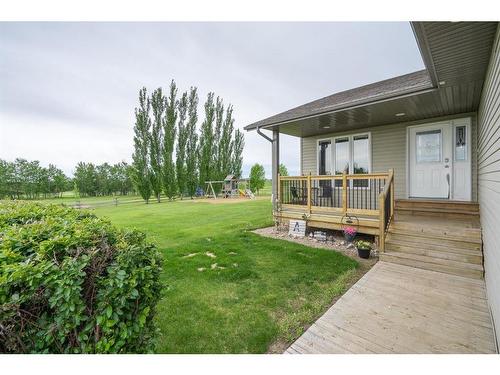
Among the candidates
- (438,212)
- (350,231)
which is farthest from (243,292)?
(438,212)

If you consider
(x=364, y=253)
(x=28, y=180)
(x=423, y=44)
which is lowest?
(x=364, y=253)

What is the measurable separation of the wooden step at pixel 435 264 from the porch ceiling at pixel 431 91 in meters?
2.94

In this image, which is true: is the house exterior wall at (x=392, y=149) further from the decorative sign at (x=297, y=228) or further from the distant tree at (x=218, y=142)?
the distant tree at (x=218, y=142)

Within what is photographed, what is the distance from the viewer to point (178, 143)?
21703 millimetres

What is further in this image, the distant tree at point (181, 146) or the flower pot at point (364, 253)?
the distant tree at point (181, 146)

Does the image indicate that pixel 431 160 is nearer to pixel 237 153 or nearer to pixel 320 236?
pixel 320 236

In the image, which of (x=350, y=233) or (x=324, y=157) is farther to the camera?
(x=324, y=157)

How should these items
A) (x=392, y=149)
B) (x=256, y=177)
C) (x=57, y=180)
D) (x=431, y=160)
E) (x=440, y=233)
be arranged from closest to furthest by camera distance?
1. (x=440, y=233)
2. (x=431, y=160)
3. (x=392, y=149)
4. (x=256, y=177)
5. (x=57, y=180)

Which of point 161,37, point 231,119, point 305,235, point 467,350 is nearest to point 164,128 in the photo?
point 231,119

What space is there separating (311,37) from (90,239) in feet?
31.3

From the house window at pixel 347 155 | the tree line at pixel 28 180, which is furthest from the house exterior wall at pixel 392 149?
the tree line at pixel 28 180

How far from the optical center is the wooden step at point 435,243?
12.4ft

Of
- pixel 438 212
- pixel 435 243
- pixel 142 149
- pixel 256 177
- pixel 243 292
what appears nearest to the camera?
pixel 243 292

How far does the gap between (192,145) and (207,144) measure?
1.63 meters
